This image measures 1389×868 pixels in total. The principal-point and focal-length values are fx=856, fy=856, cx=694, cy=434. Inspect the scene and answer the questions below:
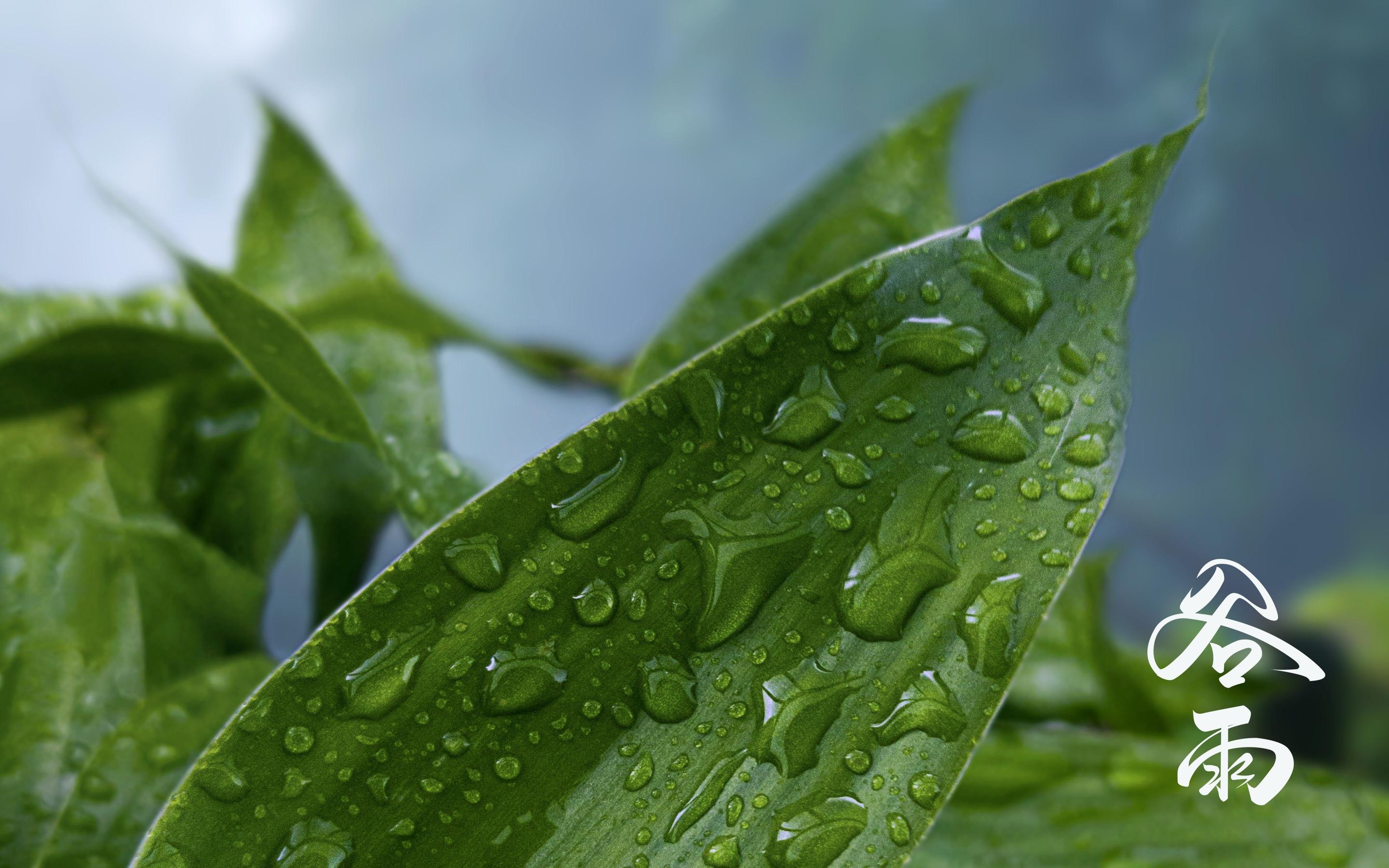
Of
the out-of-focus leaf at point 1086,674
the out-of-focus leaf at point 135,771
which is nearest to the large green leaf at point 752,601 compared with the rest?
the out-of-focus leaf at point 135,771

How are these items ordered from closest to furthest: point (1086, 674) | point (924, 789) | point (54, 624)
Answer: point (924, 789)
point (54, 624)
point (1086, 674)

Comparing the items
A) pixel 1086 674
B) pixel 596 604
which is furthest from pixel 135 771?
pixel 1086 674

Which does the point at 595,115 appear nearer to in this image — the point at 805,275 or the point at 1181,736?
the point at 805,275

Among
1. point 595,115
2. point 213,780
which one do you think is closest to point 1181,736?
point 213,780

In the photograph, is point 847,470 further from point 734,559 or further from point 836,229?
point 836,229

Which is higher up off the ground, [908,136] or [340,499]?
[908,136]

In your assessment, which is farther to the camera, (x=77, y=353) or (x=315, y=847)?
(x=77, y=353)

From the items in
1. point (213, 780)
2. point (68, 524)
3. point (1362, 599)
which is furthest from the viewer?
point (1362, 599)

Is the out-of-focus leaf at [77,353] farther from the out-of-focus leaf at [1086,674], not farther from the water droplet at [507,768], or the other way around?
the out-of-focus leaf at [1086,674]
